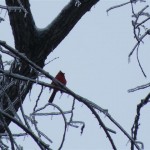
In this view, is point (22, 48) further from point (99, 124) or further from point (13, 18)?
point (99, 124)

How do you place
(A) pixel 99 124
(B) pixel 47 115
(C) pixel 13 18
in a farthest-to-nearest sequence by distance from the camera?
(C) pixel 13 18, (B) pixel 47 115, (A) pixel 99 124

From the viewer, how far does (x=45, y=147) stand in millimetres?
2211

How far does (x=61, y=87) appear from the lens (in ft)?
7.38

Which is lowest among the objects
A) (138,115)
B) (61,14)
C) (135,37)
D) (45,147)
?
(45,147)

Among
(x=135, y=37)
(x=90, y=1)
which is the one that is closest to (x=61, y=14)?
(x=90, y=1)

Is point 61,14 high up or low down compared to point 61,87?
up

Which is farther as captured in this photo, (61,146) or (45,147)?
(61,146)

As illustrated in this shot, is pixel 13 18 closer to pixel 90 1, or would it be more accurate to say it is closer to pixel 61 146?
pixel 90 1

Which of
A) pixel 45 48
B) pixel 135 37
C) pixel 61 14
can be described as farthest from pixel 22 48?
pixel 135 37

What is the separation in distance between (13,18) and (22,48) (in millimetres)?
233

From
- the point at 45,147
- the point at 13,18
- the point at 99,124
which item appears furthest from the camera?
the point at 13,18

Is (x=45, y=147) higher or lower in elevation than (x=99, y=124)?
lower

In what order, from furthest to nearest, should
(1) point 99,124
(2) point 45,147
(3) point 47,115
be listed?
1. (3) point 47,115
2. (1) point 99,124
3. (2) point 45,147

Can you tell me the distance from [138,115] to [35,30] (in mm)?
1924
